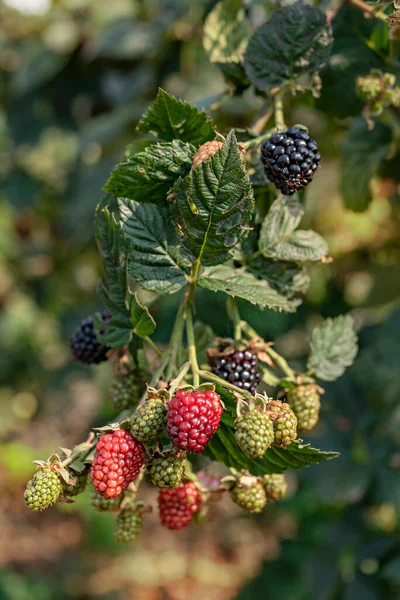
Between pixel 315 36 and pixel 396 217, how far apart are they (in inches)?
40.8

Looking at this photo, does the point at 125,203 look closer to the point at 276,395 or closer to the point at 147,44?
the point at 276,395

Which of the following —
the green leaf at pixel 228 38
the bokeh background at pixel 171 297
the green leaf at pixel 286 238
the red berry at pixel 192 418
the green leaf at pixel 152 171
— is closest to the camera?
the red berry at pixel 192 418

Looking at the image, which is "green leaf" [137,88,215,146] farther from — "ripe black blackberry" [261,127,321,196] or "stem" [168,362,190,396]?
"stem" [168,362,190,396]

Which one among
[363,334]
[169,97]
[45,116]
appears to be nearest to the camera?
[169,97]

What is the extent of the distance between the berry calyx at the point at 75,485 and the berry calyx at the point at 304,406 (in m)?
0.29

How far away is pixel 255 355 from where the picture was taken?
869 millimetres

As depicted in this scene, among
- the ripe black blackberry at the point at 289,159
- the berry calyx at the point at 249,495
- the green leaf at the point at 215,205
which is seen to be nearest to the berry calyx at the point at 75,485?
the berry calyx at the point at 249,495

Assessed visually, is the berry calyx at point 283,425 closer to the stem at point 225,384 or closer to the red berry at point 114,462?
the stem at point 225,384

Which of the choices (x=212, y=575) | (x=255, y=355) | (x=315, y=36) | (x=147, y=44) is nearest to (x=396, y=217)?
(x=147, y=44)

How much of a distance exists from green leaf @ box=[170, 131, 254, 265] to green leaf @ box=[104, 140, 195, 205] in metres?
0.04

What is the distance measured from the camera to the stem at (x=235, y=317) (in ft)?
2.90

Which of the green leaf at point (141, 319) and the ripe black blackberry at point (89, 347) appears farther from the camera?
the ripe black blackberry at point (89, 347)

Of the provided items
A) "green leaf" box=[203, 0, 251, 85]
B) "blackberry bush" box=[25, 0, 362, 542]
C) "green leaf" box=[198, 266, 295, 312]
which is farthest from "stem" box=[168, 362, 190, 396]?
"green leaf" box=[203, 0, 251, 85]

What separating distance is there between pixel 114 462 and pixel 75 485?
0.31ft
